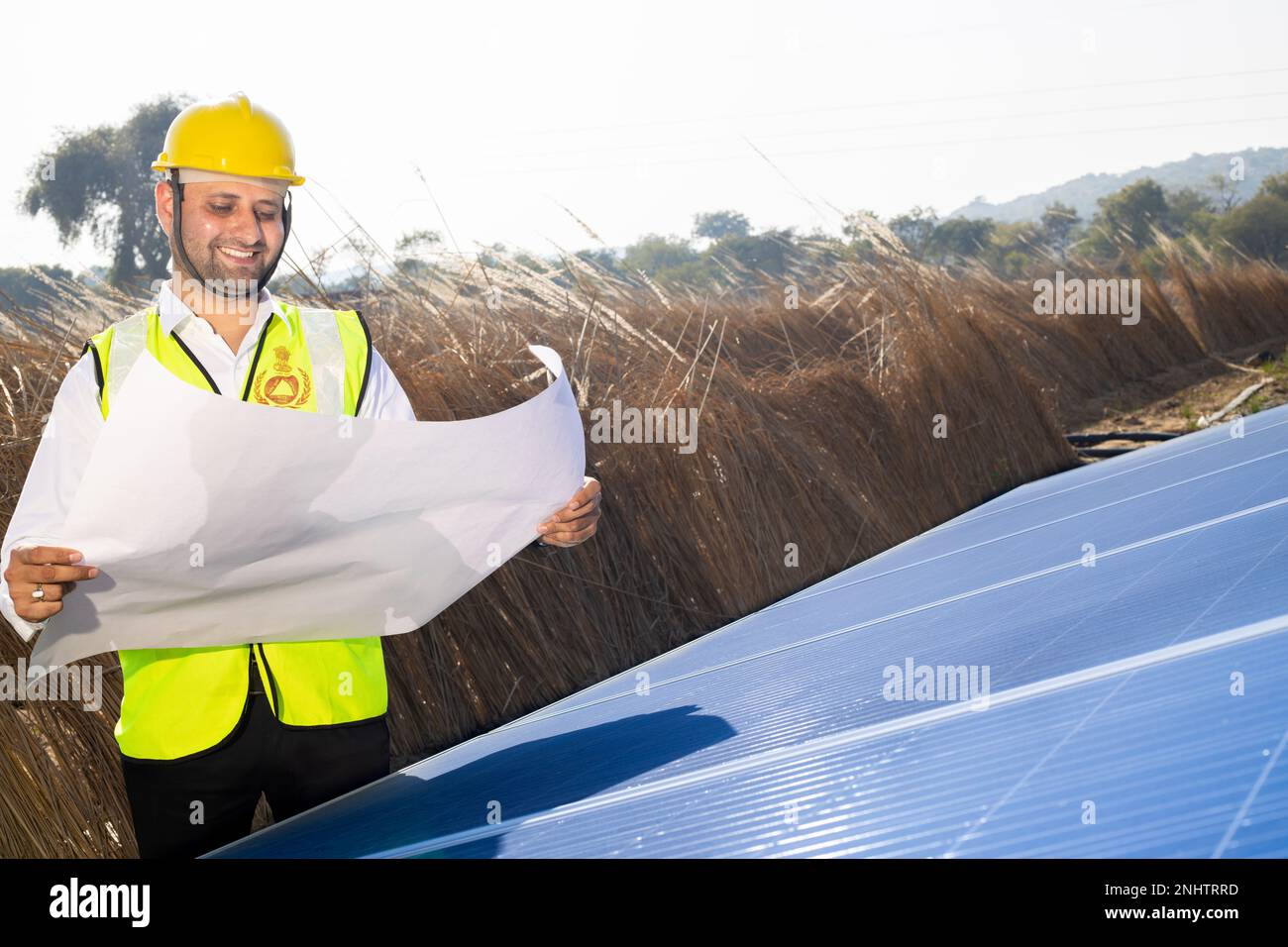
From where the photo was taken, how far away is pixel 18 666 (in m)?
3.31

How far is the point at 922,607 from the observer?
117 inches

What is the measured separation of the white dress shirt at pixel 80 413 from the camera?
2.11m

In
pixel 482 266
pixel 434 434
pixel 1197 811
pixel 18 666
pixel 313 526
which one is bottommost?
pixel 1197 811

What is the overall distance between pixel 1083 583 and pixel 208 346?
5.89 feet

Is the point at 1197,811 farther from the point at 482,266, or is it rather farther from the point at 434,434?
the point at 482,266

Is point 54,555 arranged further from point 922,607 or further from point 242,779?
point 922,607

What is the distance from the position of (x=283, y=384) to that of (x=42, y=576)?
67cm

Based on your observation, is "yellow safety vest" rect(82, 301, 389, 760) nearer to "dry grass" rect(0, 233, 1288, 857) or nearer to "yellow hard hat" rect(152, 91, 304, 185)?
"yellow hard hat" rect(152, 91, 304, 185)

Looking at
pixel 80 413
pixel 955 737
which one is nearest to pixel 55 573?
pixel 80 413

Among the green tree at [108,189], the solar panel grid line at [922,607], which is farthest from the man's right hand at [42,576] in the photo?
the green tree at [108,189]

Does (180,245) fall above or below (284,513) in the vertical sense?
above

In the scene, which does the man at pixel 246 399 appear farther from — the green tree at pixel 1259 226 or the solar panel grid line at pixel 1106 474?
the green tree at pixel 1259 226

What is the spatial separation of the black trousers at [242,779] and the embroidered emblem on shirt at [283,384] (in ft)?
1.71

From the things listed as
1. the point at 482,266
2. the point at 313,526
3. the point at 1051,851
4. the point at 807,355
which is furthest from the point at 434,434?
the point at 807,355
